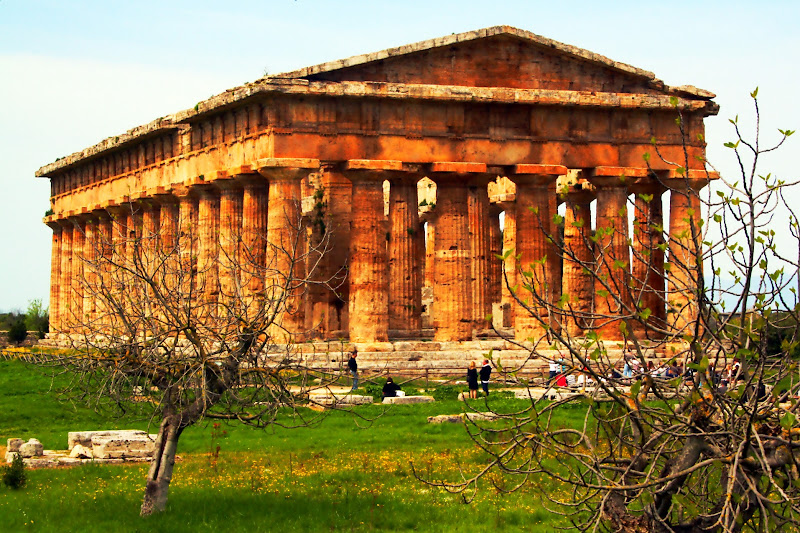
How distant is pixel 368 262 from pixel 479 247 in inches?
161

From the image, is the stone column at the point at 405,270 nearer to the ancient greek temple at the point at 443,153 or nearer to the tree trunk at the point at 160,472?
the ancient greek temple at the point at 443,153

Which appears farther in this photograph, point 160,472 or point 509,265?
point 509,265

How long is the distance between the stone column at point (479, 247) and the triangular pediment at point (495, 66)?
3.19 meters

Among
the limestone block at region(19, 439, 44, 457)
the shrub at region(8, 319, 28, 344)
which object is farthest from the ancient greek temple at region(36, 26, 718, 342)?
the shrub at region(8, 319, 28, 344)

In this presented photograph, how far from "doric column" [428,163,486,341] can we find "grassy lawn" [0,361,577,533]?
35.3 ft

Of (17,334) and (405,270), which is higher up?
(405,270)

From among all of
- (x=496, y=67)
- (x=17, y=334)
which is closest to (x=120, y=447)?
(x=496, y=67)

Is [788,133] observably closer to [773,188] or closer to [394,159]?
[773,188]

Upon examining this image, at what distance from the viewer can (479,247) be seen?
37.2 meters

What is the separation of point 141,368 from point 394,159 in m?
20.3

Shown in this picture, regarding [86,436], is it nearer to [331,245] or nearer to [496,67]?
[496,67]

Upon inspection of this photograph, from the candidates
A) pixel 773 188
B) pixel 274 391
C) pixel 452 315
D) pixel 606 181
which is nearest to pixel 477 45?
pixel 606 181

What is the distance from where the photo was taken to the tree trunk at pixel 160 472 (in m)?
15.2

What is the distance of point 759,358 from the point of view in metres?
9.27
